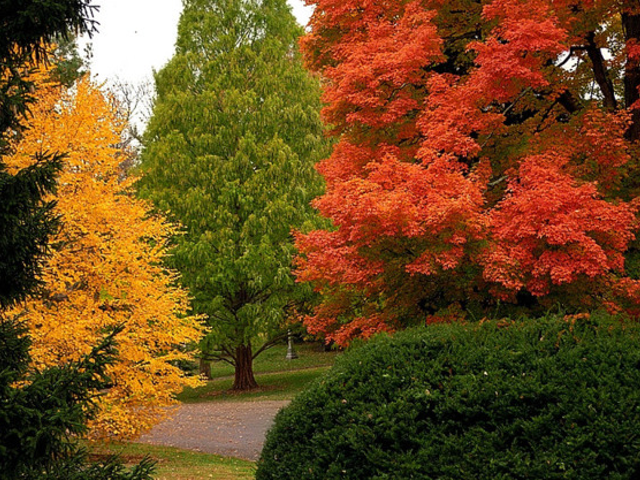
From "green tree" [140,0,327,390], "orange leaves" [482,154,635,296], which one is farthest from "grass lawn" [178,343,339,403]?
"orange leaves" [482,154,635,296]

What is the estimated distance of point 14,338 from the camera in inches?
194

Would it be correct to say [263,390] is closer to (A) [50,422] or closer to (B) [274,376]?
(B) [274,376]

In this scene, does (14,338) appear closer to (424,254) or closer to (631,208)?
(424,254)

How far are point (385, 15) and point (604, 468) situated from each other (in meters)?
9.33

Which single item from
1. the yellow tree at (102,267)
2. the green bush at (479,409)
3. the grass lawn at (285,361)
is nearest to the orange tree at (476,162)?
the yellow tree at (102,267)

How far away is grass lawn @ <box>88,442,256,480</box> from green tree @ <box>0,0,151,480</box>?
5.17 meters

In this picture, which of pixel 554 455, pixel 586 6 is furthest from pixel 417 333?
pixel 586 6

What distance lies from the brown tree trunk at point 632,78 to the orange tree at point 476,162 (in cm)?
2

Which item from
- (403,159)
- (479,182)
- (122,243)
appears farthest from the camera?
(122,243)

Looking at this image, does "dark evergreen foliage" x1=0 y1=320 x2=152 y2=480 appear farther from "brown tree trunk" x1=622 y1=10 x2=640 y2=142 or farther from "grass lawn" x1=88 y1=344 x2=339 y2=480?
"brown tree trunk" x1=622 y1=10 x2=640 y2=142

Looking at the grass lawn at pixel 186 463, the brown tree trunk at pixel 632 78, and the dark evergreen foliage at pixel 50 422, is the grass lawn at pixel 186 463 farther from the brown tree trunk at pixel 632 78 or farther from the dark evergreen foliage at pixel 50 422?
the brown tree trunk at pixel 632 78

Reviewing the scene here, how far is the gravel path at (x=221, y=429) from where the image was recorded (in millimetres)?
14992

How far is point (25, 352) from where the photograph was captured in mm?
4977

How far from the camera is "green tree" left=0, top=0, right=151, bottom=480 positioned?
4117mm
